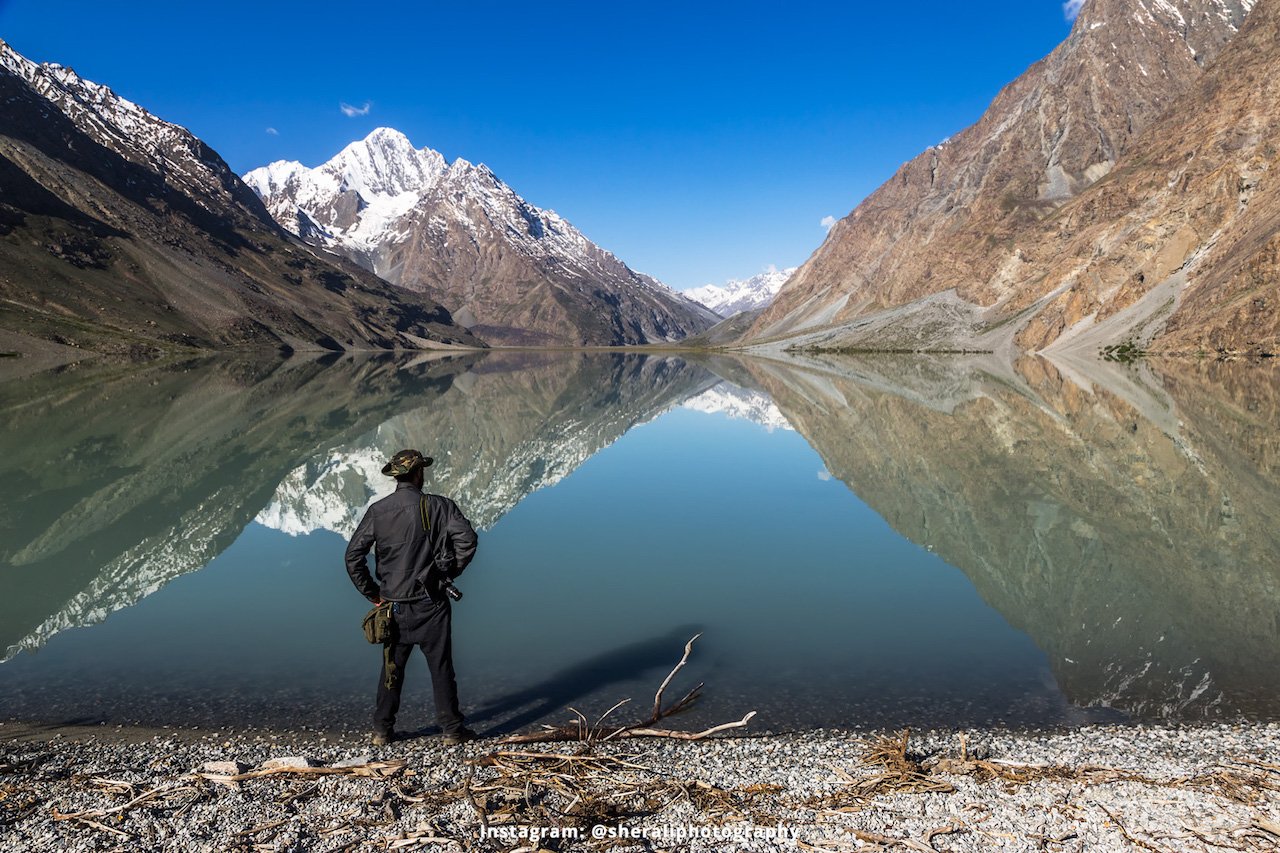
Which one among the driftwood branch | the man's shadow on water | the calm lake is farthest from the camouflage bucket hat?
the calm lake

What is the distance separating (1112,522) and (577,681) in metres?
18.4

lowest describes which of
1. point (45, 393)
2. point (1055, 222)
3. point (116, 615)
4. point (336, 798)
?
point (336, 798)

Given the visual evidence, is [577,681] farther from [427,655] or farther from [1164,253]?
[1164,253]

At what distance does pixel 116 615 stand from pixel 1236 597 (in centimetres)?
2349

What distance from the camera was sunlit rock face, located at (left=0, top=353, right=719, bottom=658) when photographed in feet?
61.6

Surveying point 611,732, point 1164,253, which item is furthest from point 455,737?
point 1164,253

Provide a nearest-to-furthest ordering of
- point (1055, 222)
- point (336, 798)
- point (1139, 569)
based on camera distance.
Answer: point (336, 798), point (1139, 569), point (1055, 222)

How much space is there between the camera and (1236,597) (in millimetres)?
16516

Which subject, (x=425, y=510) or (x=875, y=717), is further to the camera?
(x=875, y=717)

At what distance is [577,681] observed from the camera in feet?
41.2

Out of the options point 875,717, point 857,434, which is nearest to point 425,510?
point 875,717

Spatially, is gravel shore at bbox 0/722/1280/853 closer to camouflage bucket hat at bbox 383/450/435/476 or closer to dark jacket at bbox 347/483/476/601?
dark jacket at bbox 347/483/476/601

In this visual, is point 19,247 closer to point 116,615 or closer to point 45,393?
point 45,393

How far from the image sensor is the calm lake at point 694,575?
481 inches
